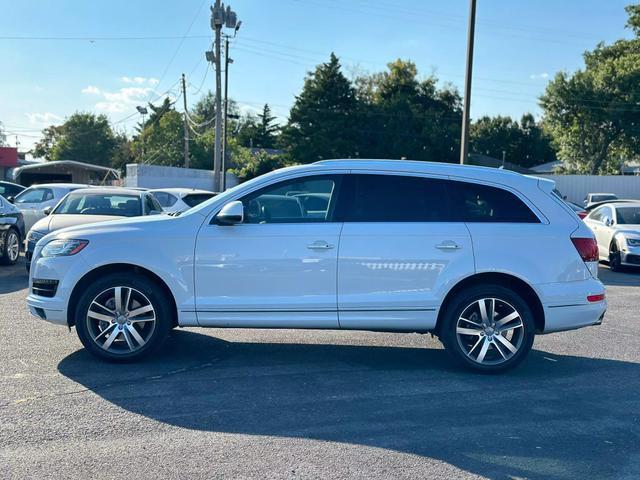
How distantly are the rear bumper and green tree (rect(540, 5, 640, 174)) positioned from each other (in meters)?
37.9

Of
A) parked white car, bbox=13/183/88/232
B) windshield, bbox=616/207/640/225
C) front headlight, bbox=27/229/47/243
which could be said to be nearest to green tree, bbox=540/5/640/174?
windshield, bbox=616/207/640/225

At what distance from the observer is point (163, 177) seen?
31828 mm

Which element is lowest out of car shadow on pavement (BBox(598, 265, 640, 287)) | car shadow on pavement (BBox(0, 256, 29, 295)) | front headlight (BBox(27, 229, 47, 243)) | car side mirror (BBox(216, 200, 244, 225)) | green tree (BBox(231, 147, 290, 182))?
car shadow on pavement (BBox(0, 256, 29, 295))

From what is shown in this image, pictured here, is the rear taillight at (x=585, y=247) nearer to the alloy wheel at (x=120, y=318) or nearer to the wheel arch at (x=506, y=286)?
the wheel arch at (x=506, y=286)

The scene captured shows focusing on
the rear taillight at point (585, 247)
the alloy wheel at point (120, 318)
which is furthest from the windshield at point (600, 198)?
the alloy wheel at point (120, 318)

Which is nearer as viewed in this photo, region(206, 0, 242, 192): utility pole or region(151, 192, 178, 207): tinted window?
region(151, 192, 178, 207): tinted window

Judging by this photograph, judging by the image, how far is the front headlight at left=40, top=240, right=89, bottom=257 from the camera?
18.6 ft

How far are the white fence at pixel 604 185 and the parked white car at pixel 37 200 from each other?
31035mm

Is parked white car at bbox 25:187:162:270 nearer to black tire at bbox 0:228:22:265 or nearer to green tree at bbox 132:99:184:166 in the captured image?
black tire at bbox 0:228:22:265

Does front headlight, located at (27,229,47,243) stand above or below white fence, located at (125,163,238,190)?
below

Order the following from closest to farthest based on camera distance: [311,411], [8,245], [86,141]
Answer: [311,411]
[8,245]
[86,141]

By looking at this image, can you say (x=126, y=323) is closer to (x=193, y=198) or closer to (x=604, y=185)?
(x=193, y=198)

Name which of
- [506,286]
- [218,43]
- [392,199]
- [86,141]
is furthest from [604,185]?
[86,141]

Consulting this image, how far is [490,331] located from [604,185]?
36.0 m
